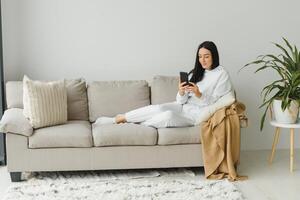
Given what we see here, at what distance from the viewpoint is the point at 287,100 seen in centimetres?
459

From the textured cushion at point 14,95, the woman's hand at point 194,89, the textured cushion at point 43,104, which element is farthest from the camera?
the textured cushion at point 14,95

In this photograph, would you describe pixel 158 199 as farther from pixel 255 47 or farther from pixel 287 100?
pixel 255 47

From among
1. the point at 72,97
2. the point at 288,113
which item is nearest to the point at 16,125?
the point at 72,97

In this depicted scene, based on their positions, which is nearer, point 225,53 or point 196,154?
point 196,154

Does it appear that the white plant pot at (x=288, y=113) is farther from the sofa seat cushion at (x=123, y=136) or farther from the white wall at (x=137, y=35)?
the sofa seat cushion at (x=123, y=136)

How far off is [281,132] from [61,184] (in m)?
2.61

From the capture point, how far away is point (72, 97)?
16.0 feet

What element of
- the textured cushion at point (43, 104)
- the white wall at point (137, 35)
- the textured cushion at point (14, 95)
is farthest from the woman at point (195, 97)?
the textured cushion at point (14, 95)

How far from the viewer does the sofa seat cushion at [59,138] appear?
14.0 ft

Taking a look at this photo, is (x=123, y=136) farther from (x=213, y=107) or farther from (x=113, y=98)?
(x=213, y=107)

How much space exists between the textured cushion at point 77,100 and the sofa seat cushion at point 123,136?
548 mm

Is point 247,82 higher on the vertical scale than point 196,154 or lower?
higher

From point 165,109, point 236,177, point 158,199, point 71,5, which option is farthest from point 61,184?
point 71,5

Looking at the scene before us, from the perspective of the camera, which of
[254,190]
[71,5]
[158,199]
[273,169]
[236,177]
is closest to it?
[158,199]
